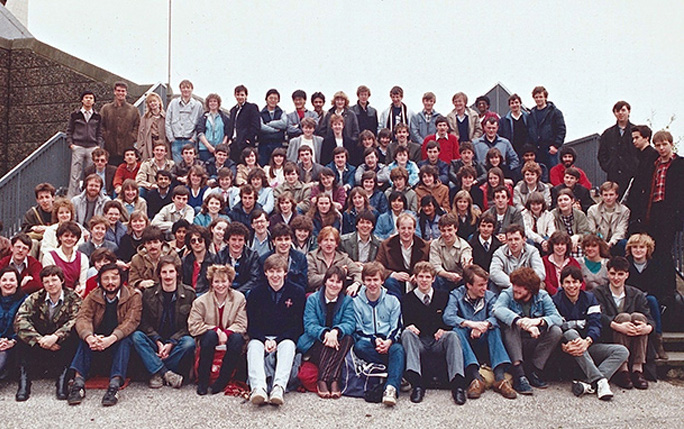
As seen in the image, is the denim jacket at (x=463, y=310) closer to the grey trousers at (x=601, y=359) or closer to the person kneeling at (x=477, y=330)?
the person kneeling at (x=477, y=330)

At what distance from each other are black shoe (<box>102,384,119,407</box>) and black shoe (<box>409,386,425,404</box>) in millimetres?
2387

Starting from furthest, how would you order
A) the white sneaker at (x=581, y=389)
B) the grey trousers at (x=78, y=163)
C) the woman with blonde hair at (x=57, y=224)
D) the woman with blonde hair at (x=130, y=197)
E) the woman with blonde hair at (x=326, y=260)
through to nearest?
the grey trousers at (x=78, y=163)
the woman with blonde hair at (x=130, y=197)
the woman with blonde hair at (x=57, y=224)
the woman with blonde hair at (x=326, y=260)
the white sneaker at (x=581, y=389)

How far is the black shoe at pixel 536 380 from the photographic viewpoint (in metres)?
5.40

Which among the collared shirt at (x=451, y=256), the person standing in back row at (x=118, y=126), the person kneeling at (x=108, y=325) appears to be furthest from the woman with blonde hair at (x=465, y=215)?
the person standing in back row at (x=118, y=126)

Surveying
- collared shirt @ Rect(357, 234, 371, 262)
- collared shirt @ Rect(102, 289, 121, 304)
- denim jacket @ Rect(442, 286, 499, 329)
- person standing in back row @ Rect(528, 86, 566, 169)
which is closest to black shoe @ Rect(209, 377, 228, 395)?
collared shirt @ Rect(102, 289, 121, 304)

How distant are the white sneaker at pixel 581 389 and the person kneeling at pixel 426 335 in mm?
969

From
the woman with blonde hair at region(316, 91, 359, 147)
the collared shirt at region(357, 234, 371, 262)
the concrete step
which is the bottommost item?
the concrete step

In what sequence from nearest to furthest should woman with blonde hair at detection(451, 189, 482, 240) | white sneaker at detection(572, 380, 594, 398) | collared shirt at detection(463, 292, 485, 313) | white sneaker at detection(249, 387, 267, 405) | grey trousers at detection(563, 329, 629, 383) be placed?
white sneaker at detection(249, 387, 267, 405)
white sneaker at detection(572, 380, 594, 398)
grey trousers at detection(563, 329, 629, 383)
collared shirt at detection(463, 292, 485, 313)
woman with blonde hair at detection(451, 189, 482, 240)

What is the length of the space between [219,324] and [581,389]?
124 inches

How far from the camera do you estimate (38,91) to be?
37.0 ft

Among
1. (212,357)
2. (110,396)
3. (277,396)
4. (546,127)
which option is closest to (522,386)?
(277,396)

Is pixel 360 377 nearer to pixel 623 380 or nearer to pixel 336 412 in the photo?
pixel 336 412

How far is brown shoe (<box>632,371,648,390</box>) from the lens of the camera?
5379 mm

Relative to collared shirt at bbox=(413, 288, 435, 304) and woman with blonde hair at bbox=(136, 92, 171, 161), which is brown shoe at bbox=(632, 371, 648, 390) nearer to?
collared shirt at bbox=(413, 288, 435, 304)
